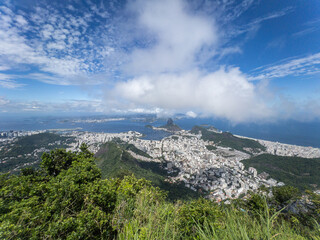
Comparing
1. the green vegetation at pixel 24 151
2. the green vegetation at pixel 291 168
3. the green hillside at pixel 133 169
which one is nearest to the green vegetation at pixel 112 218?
the green hillside at pixel 133 169

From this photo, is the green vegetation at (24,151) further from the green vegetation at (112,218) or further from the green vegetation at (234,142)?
the green vegetation at (234,142)

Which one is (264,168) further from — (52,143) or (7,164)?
(52,143)

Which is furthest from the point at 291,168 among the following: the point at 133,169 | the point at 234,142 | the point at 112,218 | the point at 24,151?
the point at 24,151

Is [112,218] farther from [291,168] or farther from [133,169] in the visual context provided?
[291,168]

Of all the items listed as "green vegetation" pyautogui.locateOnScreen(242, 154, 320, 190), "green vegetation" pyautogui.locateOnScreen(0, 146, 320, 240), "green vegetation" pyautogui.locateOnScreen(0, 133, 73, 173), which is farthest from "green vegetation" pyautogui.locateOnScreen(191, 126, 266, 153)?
"green vegetation" pyautogui.locateOnScreen(0, 133, 73, 173)

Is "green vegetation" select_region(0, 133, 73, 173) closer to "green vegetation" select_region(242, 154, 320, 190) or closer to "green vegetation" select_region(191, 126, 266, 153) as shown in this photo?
"green vegetation" select_region(242, 154, 320, 190)
